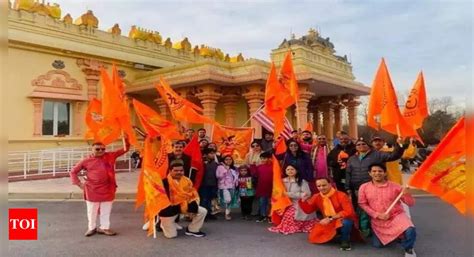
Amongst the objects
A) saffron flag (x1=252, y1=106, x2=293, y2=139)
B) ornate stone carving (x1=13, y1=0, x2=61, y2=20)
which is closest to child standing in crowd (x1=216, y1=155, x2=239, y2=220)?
saffron flag (x1=252, y1=106, x2=293, y2=139)

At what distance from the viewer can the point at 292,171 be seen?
18.0 ft

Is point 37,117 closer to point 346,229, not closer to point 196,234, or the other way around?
point 196,234

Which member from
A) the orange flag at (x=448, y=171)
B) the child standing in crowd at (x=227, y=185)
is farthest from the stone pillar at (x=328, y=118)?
the orange flag at (x=448, y=171)

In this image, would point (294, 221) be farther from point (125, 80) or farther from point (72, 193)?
point (125, 80)

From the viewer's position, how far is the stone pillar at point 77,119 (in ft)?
50.5

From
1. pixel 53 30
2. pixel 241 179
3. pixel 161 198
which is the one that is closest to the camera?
pixel 161 198

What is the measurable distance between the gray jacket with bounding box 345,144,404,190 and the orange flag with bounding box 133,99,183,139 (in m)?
3.03

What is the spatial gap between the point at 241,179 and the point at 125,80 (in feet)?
41.4

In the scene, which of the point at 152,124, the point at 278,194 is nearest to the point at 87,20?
the point at 152,124

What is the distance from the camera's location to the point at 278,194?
548 cm

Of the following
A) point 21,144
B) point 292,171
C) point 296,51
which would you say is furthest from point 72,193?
point 296,51

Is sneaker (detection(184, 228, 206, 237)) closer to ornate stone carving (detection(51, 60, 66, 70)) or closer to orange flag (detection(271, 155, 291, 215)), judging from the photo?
orange flag (detection(271, 155, 291, 215))

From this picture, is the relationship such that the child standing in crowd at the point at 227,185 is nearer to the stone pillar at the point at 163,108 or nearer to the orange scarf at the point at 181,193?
the orange scarf at the point at 181,193

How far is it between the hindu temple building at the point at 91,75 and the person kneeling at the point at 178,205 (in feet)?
26.2
